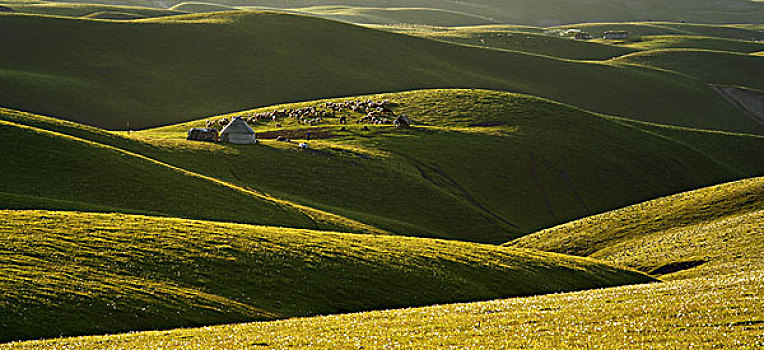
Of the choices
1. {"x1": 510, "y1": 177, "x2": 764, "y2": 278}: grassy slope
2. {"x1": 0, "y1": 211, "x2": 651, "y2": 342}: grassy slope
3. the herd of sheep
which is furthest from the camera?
the herd of sheep

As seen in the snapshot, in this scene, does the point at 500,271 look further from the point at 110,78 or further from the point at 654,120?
the point at 654,120

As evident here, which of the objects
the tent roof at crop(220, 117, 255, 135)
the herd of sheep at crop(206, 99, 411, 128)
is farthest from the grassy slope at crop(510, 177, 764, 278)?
the herd of sheep at crop(206, 99, 411, 128)

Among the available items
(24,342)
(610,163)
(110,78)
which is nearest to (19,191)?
(24,342)

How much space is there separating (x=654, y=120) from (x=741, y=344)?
184279mm

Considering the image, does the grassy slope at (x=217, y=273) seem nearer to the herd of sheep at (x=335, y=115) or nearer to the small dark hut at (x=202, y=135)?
the small dark hut at (x=202, y=135)

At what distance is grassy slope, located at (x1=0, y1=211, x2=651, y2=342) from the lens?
3794cm

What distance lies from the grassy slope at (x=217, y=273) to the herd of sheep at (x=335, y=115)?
72.8 m

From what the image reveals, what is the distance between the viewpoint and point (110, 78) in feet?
570

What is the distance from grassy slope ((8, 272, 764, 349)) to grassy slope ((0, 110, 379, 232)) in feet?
123

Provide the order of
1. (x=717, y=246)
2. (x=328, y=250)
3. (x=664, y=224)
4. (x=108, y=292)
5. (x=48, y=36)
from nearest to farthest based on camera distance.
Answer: (x=108, y=292), (x=328, y=250), (x=717, y=246), (x=664, y=224), (x=48, y=36)

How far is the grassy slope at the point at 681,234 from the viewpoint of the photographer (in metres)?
63.1

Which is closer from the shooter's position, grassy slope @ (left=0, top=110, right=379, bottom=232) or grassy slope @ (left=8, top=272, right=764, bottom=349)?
grassy slope @ (left=8, top=272, right=764, bottom=349)

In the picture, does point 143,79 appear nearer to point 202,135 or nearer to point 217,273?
point 202,135

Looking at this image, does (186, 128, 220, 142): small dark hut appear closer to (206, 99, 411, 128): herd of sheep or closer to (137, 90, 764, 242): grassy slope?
(137, 90, 764, 242): grassy slope
